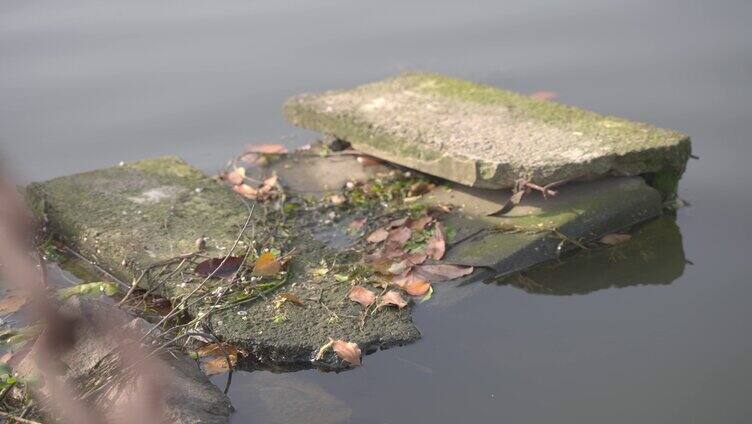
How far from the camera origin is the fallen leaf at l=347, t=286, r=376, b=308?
10.8 ft

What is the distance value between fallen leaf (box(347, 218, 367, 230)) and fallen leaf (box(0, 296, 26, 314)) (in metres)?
1.31

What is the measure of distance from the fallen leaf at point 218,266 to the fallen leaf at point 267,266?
0.09 metres

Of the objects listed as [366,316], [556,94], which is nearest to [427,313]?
[366,316]

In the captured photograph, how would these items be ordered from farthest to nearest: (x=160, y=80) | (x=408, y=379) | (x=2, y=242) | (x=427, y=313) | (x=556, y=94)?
(x=160, y=80)
(x=556, y=94)
(x=427, y=313)
(x=408, y=379)
(x=2, y=242)

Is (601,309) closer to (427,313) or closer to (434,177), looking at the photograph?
(427,313)

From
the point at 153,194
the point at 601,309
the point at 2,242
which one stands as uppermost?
the point at 2,242

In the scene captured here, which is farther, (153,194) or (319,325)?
(153,194)

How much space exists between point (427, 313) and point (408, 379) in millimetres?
371

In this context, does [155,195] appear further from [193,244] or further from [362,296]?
[362,296]

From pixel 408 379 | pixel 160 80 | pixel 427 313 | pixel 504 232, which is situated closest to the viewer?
pixel 408 379

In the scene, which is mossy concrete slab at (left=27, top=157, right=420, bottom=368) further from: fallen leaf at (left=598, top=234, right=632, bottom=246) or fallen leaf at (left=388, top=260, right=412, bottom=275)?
fallen leaf at (left=598, top=234, right=632, bottom=246)

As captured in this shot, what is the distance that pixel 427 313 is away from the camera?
3.39m

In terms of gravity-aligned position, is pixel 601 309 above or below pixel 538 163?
below

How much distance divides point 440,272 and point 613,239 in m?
0.83
